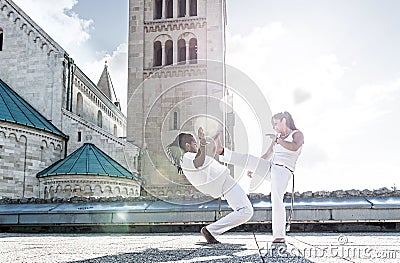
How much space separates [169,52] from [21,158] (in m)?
12.2

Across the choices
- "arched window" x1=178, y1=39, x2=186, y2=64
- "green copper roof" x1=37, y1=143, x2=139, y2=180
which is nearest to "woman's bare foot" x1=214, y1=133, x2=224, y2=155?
"green copper roof" x1=37, y1=143, x2=139, y2=180

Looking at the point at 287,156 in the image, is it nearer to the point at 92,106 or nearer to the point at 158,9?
the point at 158,9

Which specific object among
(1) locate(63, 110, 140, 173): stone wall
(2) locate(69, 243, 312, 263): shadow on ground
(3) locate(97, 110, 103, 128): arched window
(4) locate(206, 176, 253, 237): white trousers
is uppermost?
(3) locate(97, 110, 103, 128): arched window

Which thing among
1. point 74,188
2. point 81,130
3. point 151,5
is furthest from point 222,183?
point 151,5

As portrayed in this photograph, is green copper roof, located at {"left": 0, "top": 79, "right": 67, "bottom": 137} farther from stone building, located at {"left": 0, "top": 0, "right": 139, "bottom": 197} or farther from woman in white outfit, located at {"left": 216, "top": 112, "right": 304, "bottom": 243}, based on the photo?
woman in white outfit, located at {"left": 216, "top": 112, "right": 304, "bottom": 243}

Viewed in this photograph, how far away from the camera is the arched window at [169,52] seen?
2919 centimetres

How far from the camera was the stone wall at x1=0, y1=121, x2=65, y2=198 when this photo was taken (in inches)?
810

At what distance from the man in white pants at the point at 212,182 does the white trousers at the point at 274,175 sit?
0.79ft

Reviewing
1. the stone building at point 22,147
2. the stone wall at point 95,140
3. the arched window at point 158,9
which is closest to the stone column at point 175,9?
the arched window at point 158,9

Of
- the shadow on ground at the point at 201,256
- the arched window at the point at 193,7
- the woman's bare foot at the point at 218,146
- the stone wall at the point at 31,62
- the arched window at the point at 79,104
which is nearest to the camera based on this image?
the shadow on ground at the point at 201,256

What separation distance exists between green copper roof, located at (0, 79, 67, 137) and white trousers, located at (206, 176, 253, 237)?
1719cm

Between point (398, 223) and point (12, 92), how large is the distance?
832 inches

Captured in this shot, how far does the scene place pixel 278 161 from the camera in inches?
221

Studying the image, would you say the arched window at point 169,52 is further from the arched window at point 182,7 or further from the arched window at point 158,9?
the arched window at point 182,7
